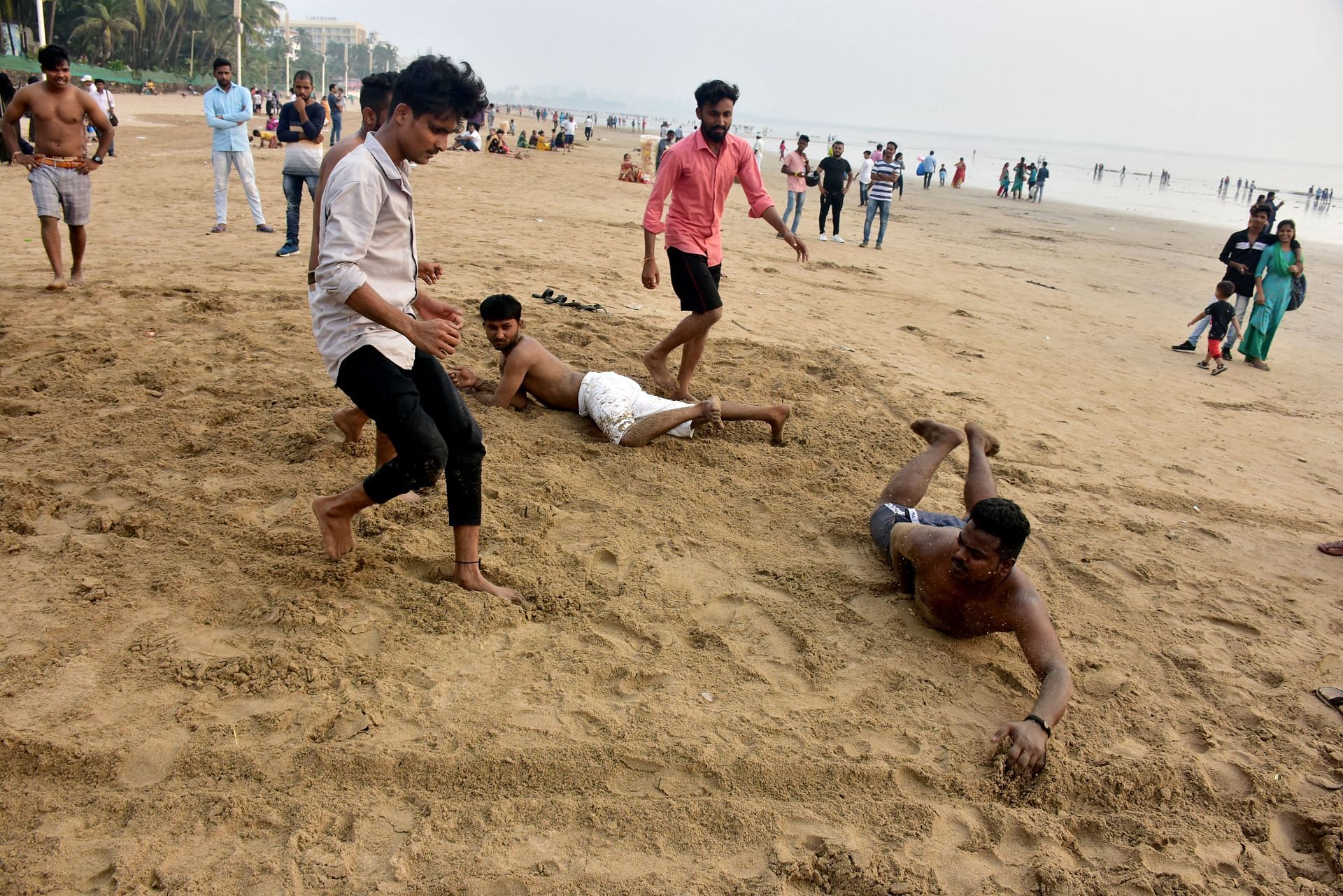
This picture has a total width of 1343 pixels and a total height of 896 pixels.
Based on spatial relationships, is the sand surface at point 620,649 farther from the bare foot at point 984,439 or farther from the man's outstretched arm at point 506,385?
the bare foot at point 984,439

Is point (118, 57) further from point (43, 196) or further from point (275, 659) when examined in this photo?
point (275, 659)

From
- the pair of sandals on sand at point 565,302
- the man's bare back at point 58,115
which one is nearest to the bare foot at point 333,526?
the pair of sandals on sand at point 565,302

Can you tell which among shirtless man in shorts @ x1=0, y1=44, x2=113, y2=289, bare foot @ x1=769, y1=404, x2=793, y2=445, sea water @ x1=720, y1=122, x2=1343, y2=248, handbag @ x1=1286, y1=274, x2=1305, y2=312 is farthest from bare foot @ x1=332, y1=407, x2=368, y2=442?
sea water @ x1=720, y1=122, x2=1343, y2=248

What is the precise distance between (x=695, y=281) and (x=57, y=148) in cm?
487

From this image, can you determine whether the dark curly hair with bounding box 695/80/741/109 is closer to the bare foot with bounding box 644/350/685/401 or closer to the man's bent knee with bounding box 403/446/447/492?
the bare foot with bounding box 644/350/685/401

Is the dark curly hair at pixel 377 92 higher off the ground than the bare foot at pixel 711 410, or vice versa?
the dark curly hair at pixel 377 92

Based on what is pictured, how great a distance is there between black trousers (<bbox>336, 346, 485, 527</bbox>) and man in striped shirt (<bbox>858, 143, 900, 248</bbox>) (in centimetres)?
1134

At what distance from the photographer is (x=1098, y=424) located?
584 centimetres

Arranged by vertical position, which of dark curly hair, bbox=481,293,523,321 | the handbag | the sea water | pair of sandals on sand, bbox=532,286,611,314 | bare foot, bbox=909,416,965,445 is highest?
the sea water

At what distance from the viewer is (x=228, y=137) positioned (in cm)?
852

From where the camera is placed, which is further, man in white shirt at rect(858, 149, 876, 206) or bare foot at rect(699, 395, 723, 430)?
man in white shirt at rect(858, 149, 876, 206)

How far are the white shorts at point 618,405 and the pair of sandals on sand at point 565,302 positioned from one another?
7.38 feet

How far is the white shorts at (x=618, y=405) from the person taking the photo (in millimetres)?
4488

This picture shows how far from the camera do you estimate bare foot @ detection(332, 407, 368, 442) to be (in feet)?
13.1
